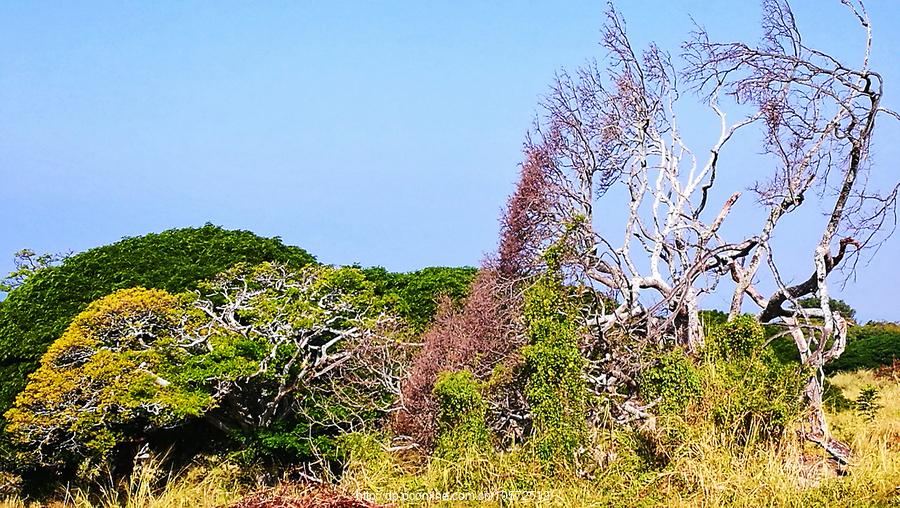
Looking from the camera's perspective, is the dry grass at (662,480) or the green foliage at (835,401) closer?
the dry grass at (662,480)

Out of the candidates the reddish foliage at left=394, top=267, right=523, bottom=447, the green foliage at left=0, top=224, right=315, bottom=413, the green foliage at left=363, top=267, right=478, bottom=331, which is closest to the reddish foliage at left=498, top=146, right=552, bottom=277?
the reddish foliage at left=394, top=267, right=523, bottom=447

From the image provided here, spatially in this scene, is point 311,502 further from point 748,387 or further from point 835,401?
point 835,401

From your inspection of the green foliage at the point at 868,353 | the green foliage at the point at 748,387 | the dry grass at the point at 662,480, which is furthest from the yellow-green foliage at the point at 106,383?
the green foliage at the point at 868,353

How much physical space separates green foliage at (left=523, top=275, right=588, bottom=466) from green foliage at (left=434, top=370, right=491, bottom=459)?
0.44 meters

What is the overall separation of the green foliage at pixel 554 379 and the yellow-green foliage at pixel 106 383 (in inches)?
153

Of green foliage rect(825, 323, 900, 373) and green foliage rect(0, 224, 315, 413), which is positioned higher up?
green foliage rect(0, 224, 315, 413)

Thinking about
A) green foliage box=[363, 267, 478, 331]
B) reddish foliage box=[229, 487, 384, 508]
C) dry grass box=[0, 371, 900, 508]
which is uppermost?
green foliage box=[363, 267, 478, 331]

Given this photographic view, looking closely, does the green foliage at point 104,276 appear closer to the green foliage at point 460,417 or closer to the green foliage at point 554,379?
the green foliage at point 460,417

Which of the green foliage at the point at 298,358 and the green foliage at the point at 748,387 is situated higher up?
the green foliage at the point at 298,358

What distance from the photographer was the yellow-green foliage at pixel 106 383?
9109 mm

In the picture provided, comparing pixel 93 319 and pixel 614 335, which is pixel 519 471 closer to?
pixel 614 335

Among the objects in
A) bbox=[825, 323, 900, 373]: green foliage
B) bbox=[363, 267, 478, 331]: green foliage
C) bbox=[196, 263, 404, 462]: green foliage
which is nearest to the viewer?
bbox=[196, 263, 404, 462]: green foliage

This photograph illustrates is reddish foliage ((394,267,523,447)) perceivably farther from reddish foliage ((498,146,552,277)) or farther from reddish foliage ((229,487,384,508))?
reddish foliage ((229,487,384,508))

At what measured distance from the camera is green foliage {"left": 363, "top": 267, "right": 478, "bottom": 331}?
1133 centimetres
